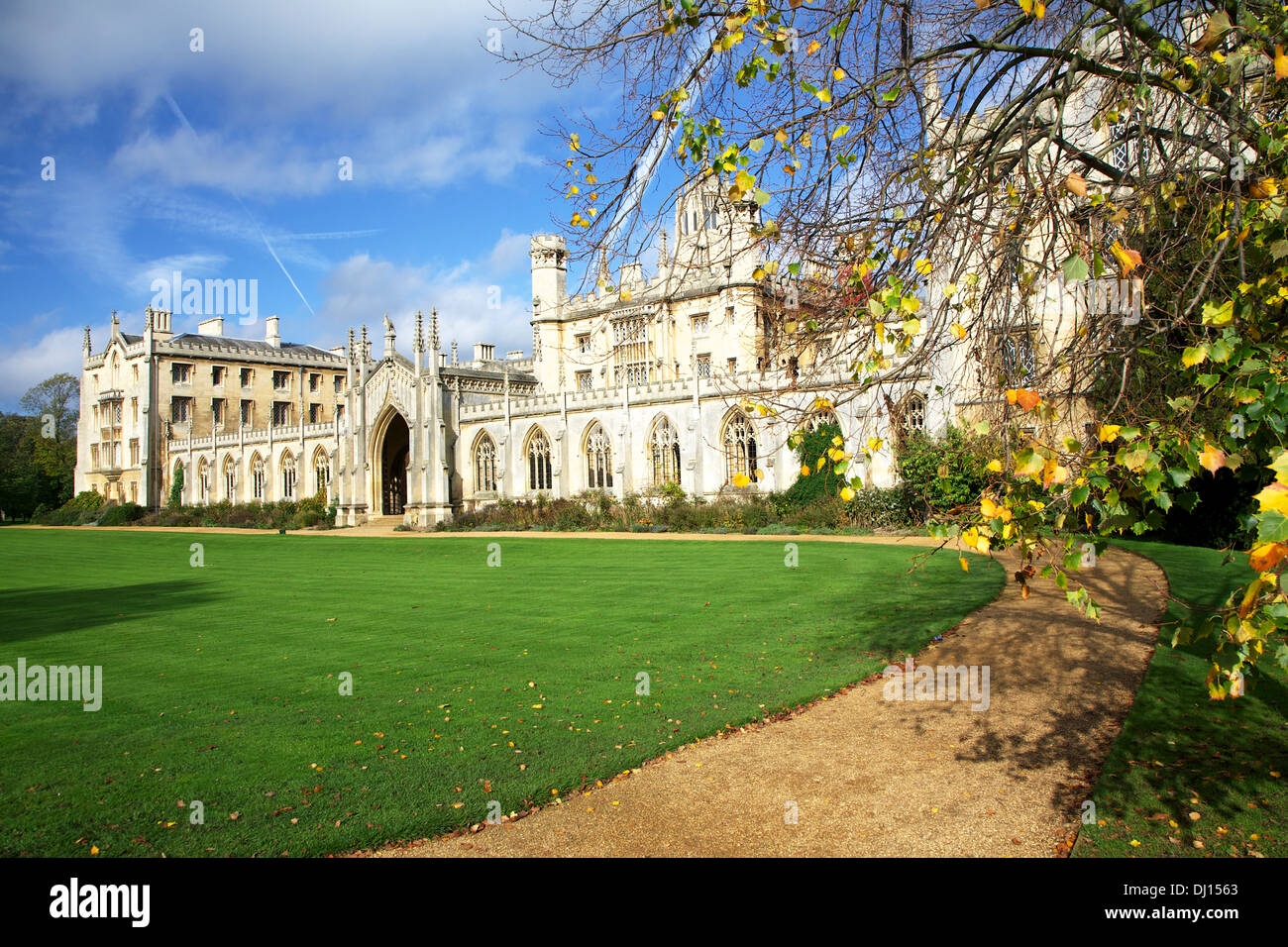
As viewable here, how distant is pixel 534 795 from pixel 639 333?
34355mm

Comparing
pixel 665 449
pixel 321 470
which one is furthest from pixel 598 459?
pixel 321 470

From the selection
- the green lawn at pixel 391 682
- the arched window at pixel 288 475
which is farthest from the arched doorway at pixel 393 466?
the green lawn at pixel 391 682

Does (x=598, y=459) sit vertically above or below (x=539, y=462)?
below

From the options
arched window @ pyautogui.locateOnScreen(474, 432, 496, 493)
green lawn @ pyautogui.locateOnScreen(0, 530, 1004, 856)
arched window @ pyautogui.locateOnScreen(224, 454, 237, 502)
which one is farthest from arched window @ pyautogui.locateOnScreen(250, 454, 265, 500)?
green lawn @ pyautogui.locateOnScreen(0, 530, 1004, 856)

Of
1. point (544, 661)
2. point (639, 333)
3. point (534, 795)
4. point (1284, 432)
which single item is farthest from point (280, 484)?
point (1284, 432)

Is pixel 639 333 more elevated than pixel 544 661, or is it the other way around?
pixel 639 333

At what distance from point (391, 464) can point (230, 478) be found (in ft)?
52.5

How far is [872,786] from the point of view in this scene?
5109mm

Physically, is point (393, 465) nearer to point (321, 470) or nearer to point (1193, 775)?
point (321, 470)

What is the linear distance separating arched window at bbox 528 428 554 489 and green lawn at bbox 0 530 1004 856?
19.6 metres

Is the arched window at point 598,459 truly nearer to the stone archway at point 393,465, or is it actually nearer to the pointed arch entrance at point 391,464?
the pointed arch entrance at point 391,464

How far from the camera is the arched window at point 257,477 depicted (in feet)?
161
